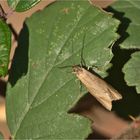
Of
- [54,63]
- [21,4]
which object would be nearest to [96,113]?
[54,63]

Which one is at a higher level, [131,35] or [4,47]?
[4,47]

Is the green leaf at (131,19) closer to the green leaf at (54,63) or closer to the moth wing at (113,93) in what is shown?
the green leaf at (54,63)

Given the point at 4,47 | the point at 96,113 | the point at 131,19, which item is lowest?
the point at 96,113

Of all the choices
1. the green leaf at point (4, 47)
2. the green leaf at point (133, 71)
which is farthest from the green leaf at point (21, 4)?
the green leaf at point (133, 71)

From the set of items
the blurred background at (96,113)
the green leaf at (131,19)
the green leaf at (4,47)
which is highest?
the green leaf at (4,47)

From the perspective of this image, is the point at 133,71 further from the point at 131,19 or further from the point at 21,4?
the point at 21,4

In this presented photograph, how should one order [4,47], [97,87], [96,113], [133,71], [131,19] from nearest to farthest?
[4,47] → [133,71] → [131,19] → [97,87] → [96,113]

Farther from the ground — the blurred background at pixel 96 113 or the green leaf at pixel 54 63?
the green leaf at pixel 54 63
